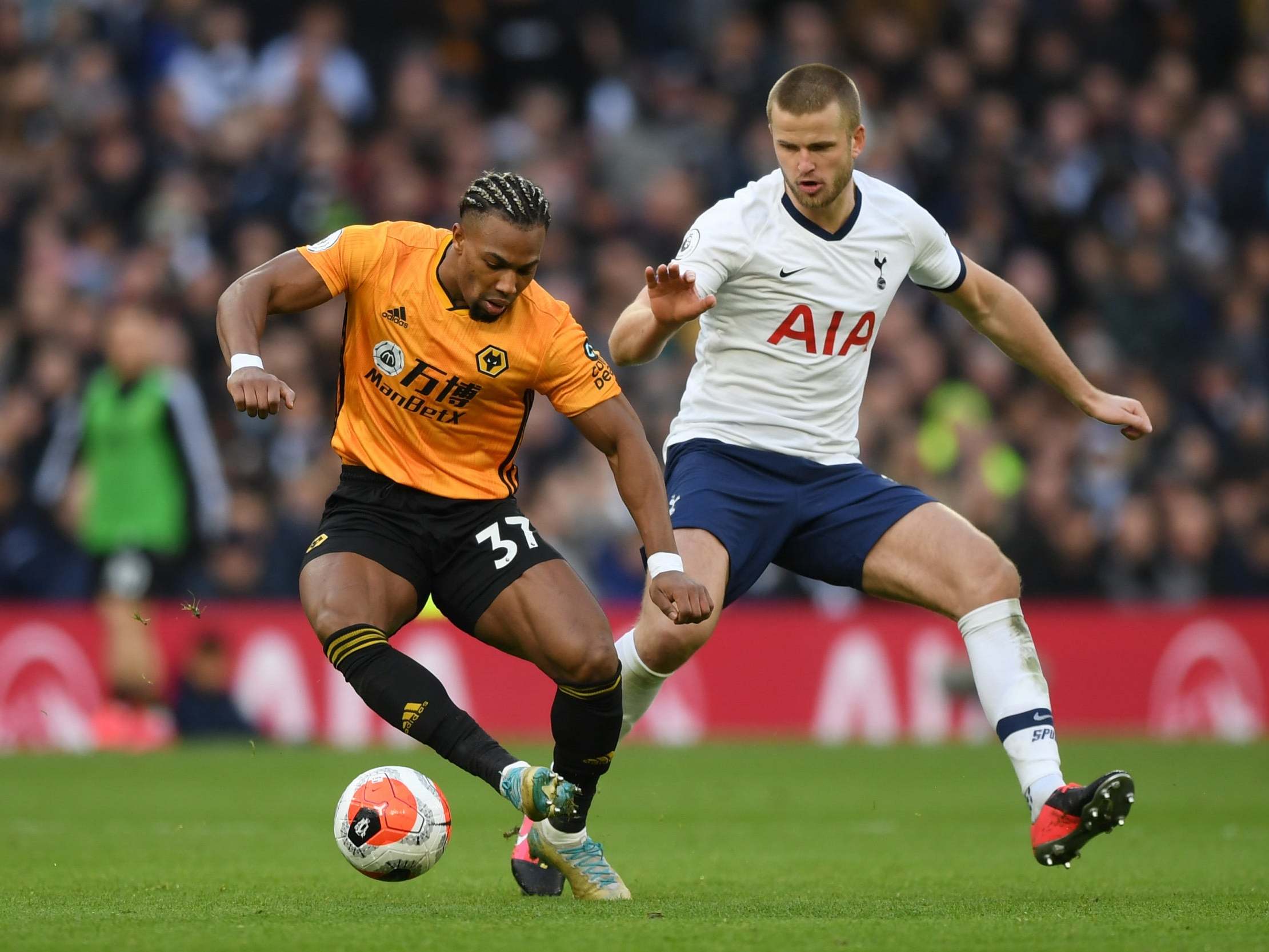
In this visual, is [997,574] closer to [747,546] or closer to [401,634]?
[747,546]

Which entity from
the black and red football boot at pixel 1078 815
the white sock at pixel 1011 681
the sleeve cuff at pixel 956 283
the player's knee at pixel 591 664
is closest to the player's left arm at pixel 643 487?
the player's knee at pixel 591 664

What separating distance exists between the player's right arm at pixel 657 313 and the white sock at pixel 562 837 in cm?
156

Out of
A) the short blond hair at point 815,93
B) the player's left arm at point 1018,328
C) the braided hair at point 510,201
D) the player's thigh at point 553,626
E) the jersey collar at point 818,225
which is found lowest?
the player's thigh at point 553,626

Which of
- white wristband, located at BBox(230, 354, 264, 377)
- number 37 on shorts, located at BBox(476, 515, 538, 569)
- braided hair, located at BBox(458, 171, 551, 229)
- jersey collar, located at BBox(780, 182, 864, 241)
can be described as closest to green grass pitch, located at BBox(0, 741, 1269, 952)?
number 37 on shorts, located at BBox(476, 515, 538, 569)

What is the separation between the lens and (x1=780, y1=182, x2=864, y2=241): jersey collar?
273 inches

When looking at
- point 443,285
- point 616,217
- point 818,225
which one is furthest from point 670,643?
point 616,217

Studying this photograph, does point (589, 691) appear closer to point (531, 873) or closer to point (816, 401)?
point (531, 873)

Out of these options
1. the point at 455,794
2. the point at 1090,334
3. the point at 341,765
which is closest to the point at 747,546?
the point at 455,794

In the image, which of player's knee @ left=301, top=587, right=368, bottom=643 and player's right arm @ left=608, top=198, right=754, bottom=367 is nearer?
player's knee @ left=301, top=587, right=368, bottom=643

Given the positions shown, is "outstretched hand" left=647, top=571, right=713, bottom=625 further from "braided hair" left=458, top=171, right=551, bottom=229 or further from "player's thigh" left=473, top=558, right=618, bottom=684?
"braided hair" left=458, top=171, right=551, bottom=229

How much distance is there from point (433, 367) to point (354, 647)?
975 mm

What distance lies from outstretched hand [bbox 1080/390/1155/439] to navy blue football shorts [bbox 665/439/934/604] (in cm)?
71

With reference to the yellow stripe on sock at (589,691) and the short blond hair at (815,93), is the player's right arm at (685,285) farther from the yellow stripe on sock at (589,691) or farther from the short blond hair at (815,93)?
the yellow stripe on sock at (589,691)

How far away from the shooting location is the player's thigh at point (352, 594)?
19.9 ft
